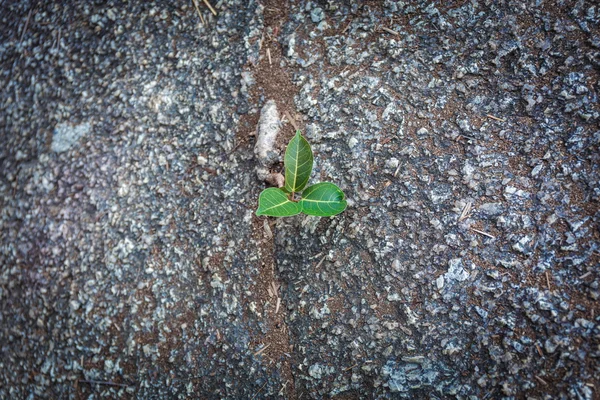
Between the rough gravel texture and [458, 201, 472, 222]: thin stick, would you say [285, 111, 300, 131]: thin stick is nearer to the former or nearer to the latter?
the rough gravel texture

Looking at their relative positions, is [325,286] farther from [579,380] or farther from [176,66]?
[176,66]

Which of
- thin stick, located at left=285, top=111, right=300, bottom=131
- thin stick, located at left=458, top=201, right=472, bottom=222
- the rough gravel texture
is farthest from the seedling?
thin stick, located at left=458, top=201, right=472, bottom=222

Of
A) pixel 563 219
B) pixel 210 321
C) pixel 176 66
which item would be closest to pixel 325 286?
pixel 210 321

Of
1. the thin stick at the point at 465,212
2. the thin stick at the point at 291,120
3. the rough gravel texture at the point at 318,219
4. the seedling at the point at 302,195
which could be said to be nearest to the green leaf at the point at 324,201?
the seedling at the point at 302,195

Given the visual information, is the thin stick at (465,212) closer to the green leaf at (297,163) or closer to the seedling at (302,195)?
the seedling at (302,195)

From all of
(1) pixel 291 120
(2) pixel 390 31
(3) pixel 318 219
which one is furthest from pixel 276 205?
(2) pixel 390 31

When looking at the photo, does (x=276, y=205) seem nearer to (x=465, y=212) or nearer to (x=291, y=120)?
(x=291, y=120)
